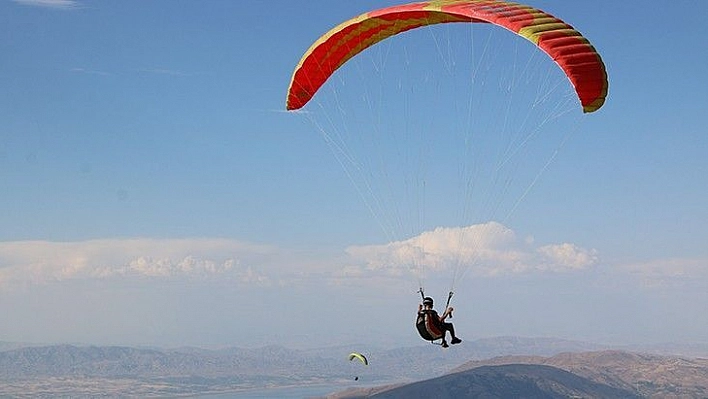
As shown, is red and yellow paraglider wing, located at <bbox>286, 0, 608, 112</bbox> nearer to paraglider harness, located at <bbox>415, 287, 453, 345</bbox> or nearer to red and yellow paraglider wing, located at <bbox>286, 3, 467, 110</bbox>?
red and yellow paraglider wing, located at <bbox>286, 3, 467, 110</bbox>

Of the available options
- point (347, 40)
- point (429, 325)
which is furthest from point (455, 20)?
point (429, 325)

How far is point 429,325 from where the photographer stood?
28594 mm

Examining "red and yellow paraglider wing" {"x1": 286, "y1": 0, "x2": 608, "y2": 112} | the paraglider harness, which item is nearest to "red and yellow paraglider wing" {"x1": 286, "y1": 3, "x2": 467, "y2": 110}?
"red and yellow paraglider wing" {"x1": 286, "y1": 0, "x2": 608, "y2": 112}

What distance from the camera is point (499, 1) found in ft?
92.8

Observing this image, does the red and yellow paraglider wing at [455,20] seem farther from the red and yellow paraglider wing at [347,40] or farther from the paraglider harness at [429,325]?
the paraglider harness at [429,325]

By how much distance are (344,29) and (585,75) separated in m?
10.1

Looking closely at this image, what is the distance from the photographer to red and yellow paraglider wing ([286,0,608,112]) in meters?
25.4

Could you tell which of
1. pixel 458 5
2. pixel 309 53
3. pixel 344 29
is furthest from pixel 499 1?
pixel 309 53

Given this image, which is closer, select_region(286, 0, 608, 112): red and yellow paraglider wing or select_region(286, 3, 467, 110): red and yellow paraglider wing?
select_region(286, 0, 608, 112): red and yellow paraglider wing

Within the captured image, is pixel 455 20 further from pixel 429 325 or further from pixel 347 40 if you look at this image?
pixel 429 325

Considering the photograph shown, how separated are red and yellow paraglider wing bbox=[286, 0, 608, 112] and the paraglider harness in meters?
9.20

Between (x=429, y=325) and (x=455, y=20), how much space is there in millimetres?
11476

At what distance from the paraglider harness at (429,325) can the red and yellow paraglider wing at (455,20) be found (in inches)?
362

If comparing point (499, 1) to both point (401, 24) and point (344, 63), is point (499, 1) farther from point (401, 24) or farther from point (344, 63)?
point (344, 63)
